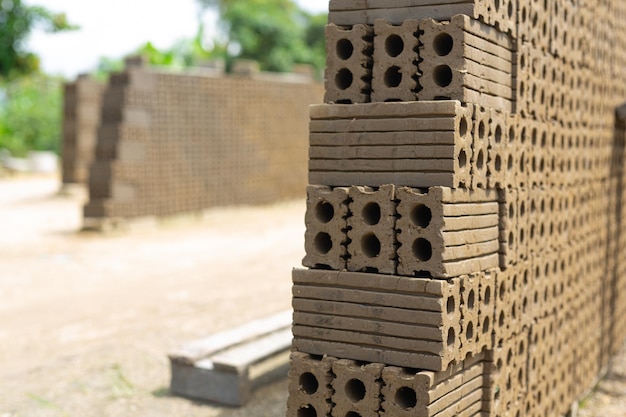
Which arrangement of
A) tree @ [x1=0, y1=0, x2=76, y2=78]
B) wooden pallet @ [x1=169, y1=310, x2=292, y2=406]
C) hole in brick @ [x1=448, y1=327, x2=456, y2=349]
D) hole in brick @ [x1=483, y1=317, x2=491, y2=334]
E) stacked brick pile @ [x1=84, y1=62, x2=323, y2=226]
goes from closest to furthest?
hole in brick @ [x1=448, y1=327, x2=456, y2=349]
hole in brick @ [x1=483, y1=317, x2=491, y2=334]
wooden pallet @ [x1=169, y1=310, x2=292, y2=406]
tree @ [x1=0, y1=0, x2=76, y2=78]
stacked brick pile @ [x1=84, y1=62, x2=323, y2=226]

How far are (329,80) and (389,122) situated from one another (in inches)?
17.4

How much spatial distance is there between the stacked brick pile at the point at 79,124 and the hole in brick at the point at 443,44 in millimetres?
16786

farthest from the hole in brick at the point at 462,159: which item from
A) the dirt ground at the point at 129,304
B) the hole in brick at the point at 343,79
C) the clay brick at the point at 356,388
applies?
the dirt ground at the point at 129,304

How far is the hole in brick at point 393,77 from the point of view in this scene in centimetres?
412

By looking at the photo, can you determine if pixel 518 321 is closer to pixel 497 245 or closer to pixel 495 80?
pixel 497 245

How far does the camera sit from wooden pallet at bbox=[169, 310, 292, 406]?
19.4ft

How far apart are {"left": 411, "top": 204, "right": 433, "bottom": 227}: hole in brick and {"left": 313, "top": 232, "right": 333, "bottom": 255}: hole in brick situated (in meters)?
0.47

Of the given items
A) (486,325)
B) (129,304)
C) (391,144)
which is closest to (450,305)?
(486,325)

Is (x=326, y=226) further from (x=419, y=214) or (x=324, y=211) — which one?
(x=419, y=214)

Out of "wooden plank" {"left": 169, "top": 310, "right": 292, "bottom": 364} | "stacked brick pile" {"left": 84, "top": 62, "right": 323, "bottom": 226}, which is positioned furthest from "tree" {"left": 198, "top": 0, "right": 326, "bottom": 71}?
"wooden plank" {"left": 169, "top": 310, "right": 292, "bottom": 364}

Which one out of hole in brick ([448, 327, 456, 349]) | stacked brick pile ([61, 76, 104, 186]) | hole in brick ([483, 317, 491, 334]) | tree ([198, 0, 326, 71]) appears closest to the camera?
hole in brick ([448, 327, 456, 349])

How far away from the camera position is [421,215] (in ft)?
13.1

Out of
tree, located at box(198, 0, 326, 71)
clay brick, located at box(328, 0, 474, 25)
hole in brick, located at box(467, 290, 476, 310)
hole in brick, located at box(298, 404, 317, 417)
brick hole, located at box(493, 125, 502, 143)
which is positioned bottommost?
hole in brick, located at box(298, 404, 317, 417)

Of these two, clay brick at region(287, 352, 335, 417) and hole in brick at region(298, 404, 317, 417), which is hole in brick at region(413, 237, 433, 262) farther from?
hole in brick at region(298, 404, 317, 417)
